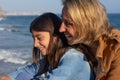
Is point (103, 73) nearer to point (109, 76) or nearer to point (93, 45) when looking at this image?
point (109, 76)

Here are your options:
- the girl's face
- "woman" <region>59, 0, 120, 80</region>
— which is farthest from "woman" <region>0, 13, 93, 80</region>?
"woman" <region>59, 0, 120, 80</region>

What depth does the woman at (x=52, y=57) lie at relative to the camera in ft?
9.34

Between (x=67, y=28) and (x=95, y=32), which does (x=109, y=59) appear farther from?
(x=67, y=28)

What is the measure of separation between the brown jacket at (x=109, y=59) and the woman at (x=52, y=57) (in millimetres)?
161

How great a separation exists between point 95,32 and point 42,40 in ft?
1.58

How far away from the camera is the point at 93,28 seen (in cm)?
295

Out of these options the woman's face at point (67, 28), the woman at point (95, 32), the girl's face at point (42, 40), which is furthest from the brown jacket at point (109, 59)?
the girl's face at point (42, 40)

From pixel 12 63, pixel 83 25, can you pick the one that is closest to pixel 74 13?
pixel 83 25

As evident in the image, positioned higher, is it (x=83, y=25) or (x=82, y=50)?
(x=83, y=25)

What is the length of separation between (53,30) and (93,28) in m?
0.39

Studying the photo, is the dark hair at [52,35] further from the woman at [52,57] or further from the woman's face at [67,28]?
the woman's face at [67,28]

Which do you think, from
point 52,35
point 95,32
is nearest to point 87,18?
point 95,32

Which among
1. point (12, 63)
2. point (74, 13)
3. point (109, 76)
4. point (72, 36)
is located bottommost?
point (12, 63)

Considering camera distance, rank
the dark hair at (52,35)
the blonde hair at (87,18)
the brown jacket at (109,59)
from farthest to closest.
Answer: the dark hair at (52,35)
the blonde hair at (87,18)
the brown jacket at (109,59)
